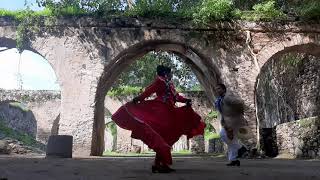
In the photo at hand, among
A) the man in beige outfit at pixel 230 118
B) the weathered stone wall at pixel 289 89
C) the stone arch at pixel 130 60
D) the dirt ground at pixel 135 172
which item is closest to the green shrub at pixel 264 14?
→ the stone arch at pixel 130 60

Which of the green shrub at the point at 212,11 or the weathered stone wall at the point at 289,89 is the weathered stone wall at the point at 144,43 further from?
the weathered stone wall at the point at 289,89

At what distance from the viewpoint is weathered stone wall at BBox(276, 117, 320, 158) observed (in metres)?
9.97

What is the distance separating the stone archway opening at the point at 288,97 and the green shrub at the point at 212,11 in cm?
185

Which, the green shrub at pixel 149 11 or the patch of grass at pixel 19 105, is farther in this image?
the patch of grass at pixel 19 105

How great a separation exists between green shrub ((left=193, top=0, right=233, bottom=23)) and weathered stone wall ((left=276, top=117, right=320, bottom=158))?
3489mm

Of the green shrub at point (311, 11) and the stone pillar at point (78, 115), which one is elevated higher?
the green shrub at point (311, 11)

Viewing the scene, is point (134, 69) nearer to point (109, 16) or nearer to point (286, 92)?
point (286, 92)

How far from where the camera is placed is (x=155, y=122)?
4910 mm

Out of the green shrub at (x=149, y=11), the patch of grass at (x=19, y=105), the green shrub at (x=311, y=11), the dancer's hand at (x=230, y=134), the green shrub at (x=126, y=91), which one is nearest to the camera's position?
the dancer's hand at (x=230, y=134)

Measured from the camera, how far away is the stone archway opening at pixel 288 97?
11.0 meters

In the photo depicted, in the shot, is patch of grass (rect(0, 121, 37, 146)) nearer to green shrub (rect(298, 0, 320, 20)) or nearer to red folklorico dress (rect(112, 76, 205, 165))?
green shrub (rect(298, 0, 320, 20))

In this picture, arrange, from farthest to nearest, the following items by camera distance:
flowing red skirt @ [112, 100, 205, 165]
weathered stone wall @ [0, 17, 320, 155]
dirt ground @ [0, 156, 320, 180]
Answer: weathered stone wall @ [0, 17, 320, 155] < flowing red skirt @ [112, 100, 205, 165] < dirt ground @ [0, 156, 320, 180]

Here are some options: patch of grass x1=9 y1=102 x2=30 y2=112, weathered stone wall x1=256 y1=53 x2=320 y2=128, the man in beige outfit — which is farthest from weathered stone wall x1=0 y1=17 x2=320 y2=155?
patch of grass x1=9 y1=102 x2=30 y2=112

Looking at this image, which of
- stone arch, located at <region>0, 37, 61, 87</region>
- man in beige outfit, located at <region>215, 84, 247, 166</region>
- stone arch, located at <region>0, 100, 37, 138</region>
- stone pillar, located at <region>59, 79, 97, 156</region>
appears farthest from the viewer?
stone arch, located at <region>0, 100, 37, 138</region>
